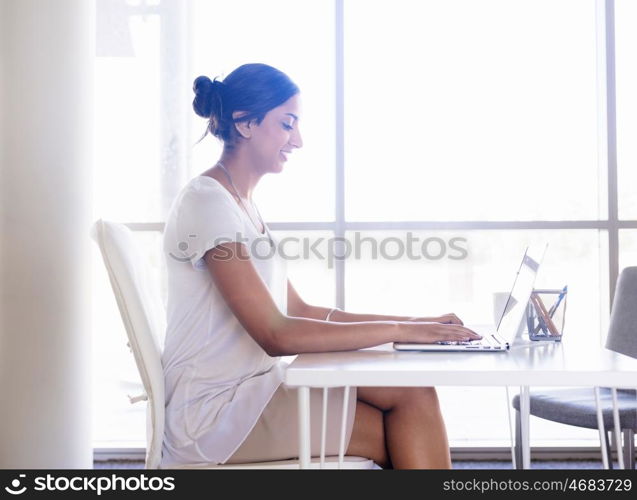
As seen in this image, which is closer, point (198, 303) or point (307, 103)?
point (198, 303)

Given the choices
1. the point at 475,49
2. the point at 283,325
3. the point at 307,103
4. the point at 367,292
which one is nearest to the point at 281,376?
the point at 283,325

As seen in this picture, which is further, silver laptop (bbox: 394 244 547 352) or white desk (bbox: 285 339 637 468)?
silver laptop (bbox: 394 244 547 352)

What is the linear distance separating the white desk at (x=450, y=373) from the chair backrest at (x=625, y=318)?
4.17 feet

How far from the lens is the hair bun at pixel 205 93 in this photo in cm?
184

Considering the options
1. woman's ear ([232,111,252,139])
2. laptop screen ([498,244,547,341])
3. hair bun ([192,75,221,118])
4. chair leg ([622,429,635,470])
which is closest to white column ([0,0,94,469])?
hair bun ([192,75,221,118])

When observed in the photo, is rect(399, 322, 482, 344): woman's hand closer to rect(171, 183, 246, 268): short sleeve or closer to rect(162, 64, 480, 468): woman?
rect(162, 64, 480, 468): woman

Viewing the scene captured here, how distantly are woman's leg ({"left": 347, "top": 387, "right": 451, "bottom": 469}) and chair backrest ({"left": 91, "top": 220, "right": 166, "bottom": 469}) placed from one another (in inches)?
15.9

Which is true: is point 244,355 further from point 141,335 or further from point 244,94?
point 244,94

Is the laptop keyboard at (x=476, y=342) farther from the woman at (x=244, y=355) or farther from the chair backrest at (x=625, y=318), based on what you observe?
the chair backrest at (x=625, y=318)

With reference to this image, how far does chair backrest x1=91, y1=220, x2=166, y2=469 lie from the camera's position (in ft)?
4.84

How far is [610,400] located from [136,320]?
5.32 ft

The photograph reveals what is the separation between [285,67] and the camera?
335 cm

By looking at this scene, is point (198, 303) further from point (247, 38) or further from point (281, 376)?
point (247, 38)

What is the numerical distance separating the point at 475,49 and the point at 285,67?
871mm
